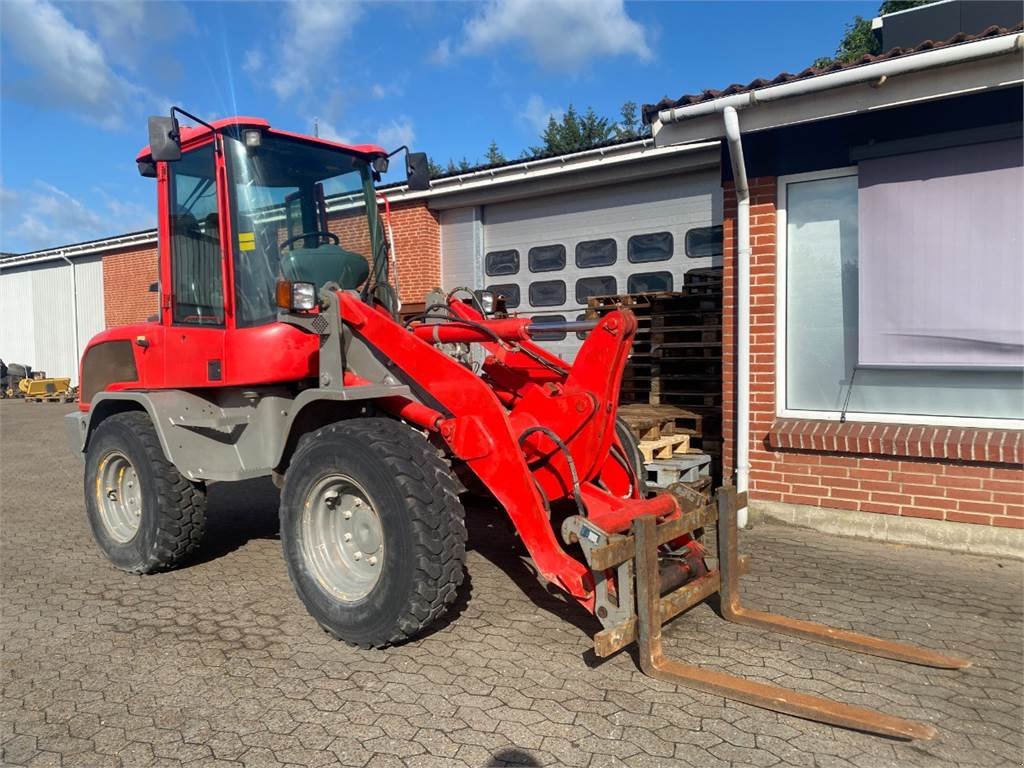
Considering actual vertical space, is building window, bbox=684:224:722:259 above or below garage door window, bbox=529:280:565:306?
above

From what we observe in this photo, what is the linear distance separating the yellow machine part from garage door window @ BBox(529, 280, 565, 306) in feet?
50.0

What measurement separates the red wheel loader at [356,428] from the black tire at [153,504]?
0.05ft

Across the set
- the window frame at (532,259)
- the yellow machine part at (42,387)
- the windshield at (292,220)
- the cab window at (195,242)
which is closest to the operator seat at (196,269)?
the cab window at (195,242)

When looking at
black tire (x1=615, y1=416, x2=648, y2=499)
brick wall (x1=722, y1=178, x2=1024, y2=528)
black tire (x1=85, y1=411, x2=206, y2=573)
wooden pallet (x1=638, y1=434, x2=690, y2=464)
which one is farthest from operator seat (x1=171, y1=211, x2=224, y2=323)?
brick wall (x1=722, y1=178, x2=1024, y2=528)

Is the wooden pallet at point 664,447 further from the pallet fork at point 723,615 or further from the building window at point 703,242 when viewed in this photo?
the building window at point 703,242

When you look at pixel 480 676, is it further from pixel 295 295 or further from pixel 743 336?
pixel 743 336

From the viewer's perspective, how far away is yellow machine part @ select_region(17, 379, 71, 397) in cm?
1909

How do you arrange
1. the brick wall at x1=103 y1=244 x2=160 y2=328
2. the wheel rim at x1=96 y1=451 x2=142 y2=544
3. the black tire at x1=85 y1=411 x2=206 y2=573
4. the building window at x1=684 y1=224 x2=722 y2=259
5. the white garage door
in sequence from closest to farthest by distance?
the black tire at x1=85 y1=411 x2=206 y2=573
the wheel rim at x1=96 y1=451 x2=142 y2=544
the building window at x1=684 y1=224 x2=722 y2=259
the white garage door
the brick wall at x1=103 y1=244 x2=160 y2=328

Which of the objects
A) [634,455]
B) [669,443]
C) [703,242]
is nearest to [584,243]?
[703,242]

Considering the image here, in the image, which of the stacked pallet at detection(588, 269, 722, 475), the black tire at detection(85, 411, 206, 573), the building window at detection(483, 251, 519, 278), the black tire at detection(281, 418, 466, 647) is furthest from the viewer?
the building window at detection(483, 251, 519, 278)

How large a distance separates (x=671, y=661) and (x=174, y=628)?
9.22 feet

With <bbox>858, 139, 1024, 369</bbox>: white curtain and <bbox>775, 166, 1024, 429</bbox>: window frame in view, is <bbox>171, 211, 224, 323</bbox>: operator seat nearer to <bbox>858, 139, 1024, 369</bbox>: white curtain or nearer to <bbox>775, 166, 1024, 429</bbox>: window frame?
<bbox>775, 166, 1024, 429</bbox>: window frame

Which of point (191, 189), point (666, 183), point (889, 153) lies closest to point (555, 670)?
point (191, 189)

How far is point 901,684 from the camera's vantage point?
3422 millimetres
